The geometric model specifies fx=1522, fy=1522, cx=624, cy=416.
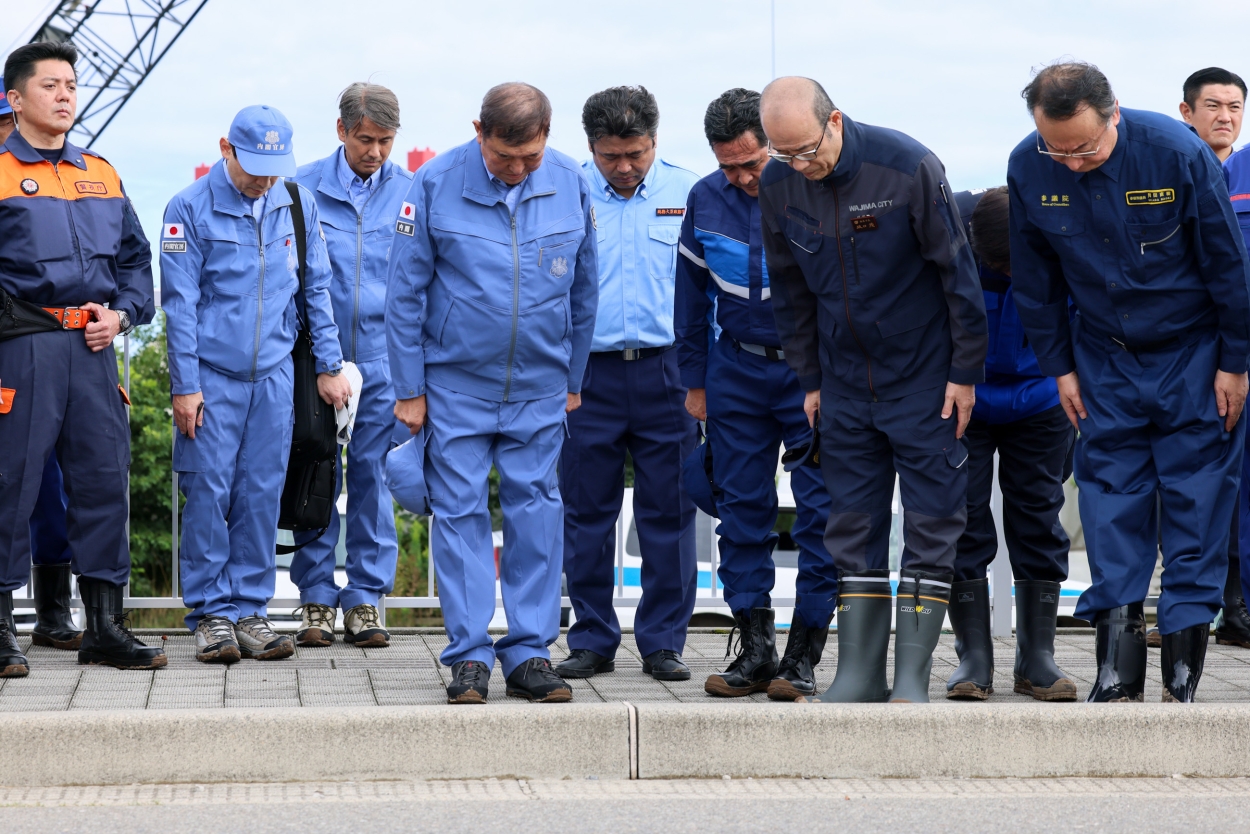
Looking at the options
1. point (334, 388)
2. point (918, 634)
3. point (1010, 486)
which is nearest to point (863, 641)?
point (918, 634)

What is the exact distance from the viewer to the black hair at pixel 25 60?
5.34 meters

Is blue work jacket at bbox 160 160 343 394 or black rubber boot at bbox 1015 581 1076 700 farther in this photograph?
blue work jacket at bbox 160 160 343 394

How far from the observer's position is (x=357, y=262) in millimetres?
6348

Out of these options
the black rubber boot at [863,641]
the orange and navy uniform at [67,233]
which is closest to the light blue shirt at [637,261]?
the black rubber boot at [863,641]

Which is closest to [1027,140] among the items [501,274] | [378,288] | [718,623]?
[501,274]

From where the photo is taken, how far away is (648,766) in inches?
160

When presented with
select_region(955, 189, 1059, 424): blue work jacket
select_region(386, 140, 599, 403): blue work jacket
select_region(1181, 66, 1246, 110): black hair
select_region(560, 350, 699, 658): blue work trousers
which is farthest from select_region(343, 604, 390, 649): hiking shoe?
select_region(1181, 66, 1246, 110): black hair

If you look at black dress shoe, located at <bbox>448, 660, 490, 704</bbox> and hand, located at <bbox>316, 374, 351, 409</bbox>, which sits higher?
hand, located at <bbox>316, 374, 351, 409</bbox>

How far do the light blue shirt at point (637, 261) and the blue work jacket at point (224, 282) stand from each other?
4.19ft

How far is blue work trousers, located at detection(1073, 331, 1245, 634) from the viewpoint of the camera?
4449 mm

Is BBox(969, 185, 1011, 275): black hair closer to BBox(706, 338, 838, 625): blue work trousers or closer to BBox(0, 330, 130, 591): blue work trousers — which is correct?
BBox(706, 338, 838, 625): blue work trousers

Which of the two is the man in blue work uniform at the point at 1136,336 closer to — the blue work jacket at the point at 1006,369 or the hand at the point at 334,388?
the blue work jacket at the point at 1006,369

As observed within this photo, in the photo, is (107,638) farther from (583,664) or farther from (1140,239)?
(1140,239)

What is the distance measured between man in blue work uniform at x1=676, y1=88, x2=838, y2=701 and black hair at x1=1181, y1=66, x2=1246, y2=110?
2.54 m
